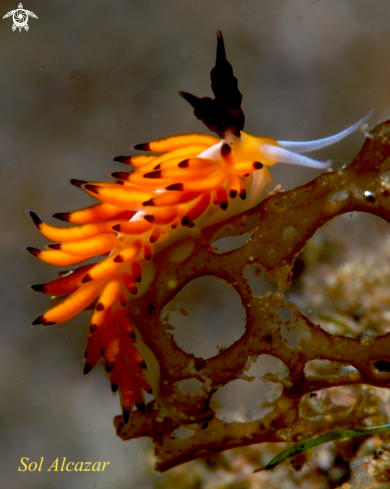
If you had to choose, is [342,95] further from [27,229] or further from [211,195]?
[27,229]

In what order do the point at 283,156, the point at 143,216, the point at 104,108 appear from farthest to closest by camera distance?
the point at 104,108 → the point at 283,156 → the point at 143,216

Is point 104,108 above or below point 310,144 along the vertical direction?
above

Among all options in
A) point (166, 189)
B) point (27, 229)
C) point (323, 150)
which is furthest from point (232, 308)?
point (27, 229)

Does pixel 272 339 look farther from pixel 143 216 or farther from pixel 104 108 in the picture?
pixel 104 108

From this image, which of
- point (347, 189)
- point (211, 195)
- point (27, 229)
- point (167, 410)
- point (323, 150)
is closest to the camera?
point (347, 189)

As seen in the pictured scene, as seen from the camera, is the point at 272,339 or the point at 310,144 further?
the point at 310,144

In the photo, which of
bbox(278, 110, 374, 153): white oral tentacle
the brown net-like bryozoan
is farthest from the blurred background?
the brown net-like bryozoan

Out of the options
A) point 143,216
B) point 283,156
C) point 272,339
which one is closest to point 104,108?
point 143,216

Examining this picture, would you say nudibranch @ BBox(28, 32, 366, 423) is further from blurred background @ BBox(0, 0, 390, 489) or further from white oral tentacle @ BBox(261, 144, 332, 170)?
blurred background @ BBox(0, 0, 390, 489)
